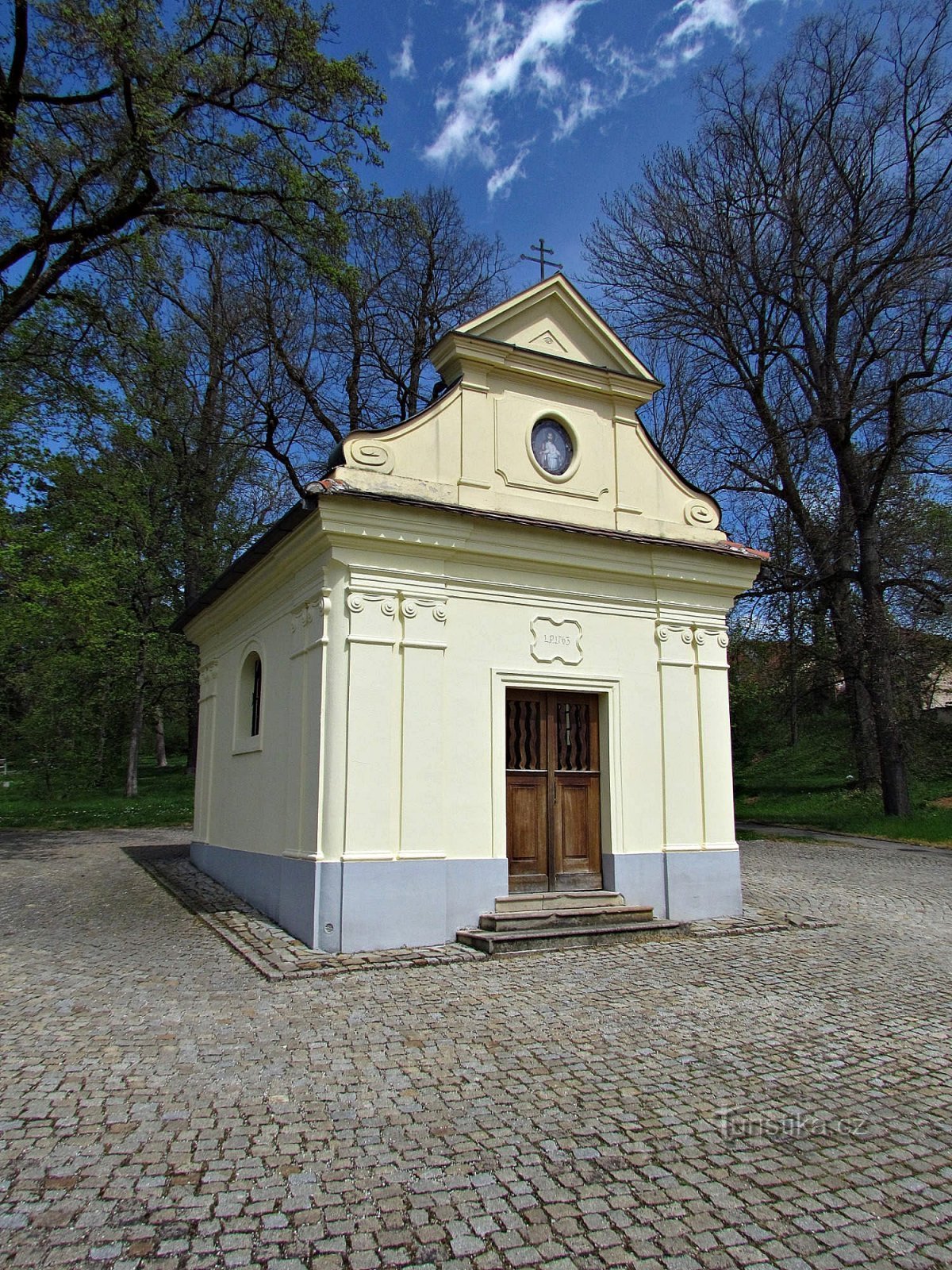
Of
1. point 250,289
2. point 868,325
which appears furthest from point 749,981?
point 250,289

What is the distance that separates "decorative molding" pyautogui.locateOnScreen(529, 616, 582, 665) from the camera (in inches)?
373

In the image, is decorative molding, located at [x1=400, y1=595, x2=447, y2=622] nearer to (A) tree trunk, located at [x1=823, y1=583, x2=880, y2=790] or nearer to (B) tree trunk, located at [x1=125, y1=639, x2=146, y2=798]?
(A) tree trunk, located at [x1=823, y1=583, x2=880, y2=790]

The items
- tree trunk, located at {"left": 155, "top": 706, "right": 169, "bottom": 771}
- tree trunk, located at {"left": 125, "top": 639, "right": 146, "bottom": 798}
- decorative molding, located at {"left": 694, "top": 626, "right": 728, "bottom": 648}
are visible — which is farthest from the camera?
tree trunk, located at {"left": 155, "top": 706, "right": 169, "bottom": 771}

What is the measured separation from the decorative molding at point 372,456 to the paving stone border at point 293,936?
464cm

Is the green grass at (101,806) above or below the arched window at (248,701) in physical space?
below

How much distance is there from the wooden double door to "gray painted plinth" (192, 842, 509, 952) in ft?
1.73

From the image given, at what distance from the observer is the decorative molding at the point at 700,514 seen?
35.1ft

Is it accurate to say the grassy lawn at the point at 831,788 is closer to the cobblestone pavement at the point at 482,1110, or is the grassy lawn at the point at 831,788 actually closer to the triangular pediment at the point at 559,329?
the cobblestone pavement at the point at 482,1110

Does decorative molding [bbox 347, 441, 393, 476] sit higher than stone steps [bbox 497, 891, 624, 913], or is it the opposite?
decorative molding [bbox 347, 441, 393, 476]

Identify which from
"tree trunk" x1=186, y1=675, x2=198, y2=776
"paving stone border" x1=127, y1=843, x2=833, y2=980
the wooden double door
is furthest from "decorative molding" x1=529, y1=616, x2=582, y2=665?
"tree trunk" x1=186, y1=675, x2=198, y2=776

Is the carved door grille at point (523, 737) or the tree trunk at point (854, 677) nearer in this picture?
the carved door grille at point (523, 737)

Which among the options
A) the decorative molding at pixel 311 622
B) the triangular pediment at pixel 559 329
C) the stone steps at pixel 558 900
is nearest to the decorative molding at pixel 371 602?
the decorative molding at pixel 311 622

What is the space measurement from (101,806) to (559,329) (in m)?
19.3

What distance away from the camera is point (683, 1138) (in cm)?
431
